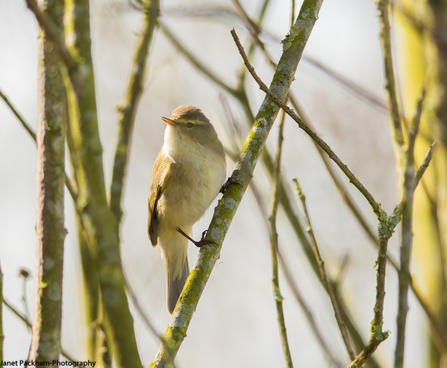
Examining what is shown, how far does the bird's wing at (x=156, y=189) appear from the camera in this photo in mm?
3586

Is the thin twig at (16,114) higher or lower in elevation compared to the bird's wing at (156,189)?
lower

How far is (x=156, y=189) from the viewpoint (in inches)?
145

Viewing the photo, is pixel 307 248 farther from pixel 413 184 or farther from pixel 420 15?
pixel 420 15

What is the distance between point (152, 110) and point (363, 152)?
365 centimetres

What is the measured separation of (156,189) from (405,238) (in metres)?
2.18

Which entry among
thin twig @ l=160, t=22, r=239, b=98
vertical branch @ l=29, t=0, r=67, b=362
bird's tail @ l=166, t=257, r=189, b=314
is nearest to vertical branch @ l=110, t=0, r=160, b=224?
thin twig @ l=160, t=22, r=239, b=98

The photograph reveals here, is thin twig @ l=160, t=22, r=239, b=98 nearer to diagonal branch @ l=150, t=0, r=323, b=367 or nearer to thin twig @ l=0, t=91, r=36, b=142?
diagonal branch @ l=150, t=0, r=323, b=367

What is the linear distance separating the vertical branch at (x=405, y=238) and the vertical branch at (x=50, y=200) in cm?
128

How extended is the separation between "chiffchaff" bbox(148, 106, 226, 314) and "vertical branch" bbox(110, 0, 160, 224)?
331 mm

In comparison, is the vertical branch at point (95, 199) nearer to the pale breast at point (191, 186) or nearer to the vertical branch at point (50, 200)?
the vertical branch at point (50, 200)

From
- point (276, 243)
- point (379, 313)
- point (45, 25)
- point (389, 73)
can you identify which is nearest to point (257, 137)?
point (276, 243)

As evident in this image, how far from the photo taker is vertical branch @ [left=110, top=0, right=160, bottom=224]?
117 inches

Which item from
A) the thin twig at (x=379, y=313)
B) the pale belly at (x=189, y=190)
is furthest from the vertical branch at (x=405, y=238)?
the pale belly at (x=189, y=190)

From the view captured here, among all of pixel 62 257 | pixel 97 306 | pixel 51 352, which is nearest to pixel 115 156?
pixel 97 306
